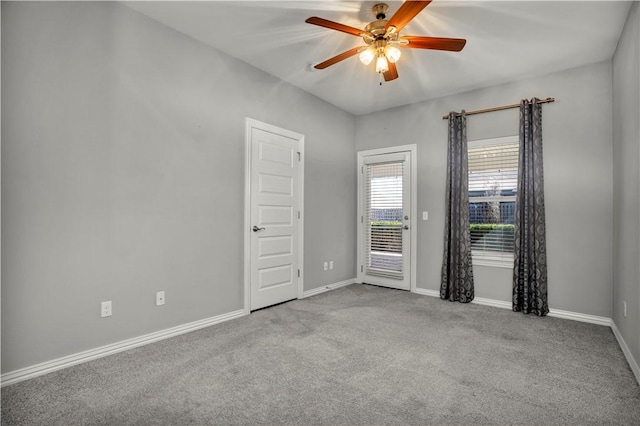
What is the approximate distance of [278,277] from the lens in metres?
4.14

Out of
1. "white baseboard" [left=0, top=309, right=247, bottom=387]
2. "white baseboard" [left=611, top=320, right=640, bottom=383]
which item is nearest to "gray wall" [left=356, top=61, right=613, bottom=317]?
"white baseboard" [left=611, top=320, right=640, bottom=383]

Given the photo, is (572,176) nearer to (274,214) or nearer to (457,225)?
(457,225)

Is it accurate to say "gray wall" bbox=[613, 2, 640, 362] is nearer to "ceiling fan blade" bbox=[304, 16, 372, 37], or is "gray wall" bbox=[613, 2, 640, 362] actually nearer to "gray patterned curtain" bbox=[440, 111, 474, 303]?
"gray patterned curtain" bbox=[440, 111, 474, 303]

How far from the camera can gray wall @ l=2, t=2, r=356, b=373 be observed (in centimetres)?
226

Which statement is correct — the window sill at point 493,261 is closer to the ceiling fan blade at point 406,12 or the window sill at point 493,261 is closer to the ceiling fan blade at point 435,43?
the ceiling fan blade at point 435,43

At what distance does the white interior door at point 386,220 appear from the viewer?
4.95 m

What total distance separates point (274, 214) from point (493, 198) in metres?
2.74

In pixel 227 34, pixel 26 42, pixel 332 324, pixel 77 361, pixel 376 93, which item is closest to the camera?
pixel 26 42

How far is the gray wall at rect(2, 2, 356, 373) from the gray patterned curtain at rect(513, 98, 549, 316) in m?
3.11

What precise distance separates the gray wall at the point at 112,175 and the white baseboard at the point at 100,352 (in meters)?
0.04

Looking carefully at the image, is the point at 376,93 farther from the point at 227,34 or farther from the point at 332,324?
the point at 332,324

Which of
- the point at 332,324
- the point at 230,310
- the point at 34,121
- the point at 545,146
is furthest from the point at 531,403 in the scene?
the point at 34,121

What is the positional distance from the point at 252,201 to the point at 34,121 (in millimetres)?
1985

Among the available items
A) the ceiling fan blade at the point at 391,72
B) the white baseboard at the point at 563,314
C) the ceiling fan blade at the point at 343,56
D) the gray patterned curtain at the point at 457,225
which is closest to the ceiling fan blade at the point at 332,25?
the ceiling fan blade at the point at 343,56
